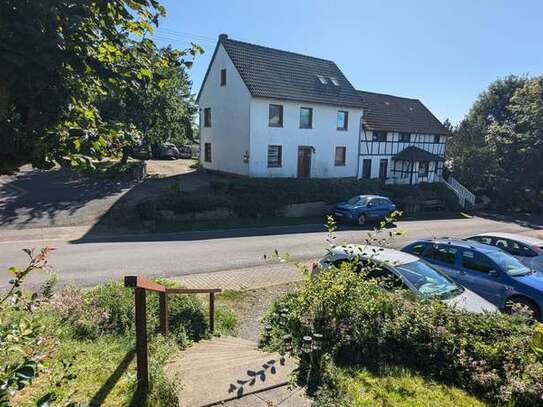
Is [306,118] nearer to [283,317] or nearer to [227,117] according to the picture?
[227,117]

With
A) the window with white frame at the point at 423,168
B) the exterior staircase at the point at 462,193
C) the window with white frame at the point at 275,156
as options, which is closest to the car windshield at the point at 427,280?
the window with white frame at the point at 275,156

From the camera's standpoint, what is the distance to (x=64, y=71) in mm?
2732

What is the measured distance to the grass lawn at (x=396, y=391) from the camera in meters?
4.39

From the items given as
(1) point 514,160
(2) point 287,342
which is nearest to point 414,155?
(1) point 514,160

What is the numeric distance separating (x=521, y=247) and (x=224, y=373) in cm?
1208

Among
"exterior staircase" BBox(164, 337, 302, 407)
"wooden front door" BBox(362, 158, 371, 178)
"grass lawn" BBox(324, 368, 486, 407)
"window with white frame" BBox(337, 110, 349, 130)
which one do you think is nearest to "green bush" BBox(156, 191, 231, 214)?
"window with white frame" BBox(337, 110, 349, 130)

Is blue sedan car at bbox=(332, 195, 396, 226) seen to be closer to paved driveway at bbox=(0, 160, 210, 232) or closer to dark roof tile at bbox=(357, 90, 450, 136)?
paved driveway at bbox=(0, 160, 210, 232)

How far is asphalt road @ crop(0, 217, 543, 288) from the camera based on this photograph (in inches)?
A: 457

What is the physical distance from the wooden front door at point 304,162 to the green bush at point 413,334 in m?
23.2

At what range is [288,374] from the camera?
466 centimetres

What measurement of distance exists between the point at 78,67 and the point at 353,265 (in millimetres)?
5350

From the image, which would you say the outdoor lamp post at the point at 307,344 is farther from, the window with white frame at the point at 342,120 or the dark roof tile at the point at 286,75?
the window with white frame at the point at 342,120

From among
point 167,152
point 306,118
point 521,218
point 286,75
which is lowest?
point 521,218

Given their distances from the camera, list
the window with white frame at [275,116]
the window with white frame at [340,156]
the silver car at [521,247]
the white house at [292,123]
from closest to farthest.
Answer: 1. the silver car at [521,247]
2. the white house at [292,123]
3. the window with white frame at [275,116]
4. the window with white frame at [340,156]
